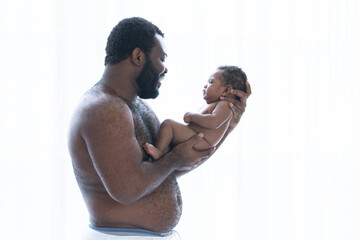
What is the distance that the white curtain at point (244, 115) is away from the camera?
2273mm

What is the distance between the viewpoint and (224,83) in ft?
5.25

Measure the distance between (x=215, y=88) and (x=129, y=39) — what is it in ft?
1.19

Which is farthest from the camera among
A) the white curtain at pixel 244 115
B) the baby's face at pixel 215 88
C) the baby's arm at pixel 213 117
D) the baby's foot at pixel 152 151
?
the white curtain at pixel 244 115

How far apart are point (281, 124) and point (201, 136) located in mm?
1226

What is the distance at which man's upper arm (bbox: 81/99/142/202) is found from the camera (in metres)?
1.26

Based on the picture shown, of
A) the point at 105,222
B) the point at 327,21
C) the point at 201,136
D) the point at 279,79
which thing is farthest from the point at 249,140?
the point at 105,222

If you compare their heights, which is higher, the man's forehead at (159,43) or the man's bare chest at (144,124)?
the man's forehead at (159,43)

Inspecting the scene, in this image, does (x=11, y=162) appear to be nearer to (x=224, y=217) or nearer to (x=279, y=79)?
(x=224, y=217)

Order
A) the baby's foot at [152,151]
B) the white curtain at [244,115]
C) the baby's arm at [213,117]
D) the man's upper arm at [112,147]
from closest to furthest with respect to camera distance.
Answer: the man's upper arm at [112,147]
the baby's foot at [152,151]
the baby's arm at [213,117]
the white curtain at [244,115]

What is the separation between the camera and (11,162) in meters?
2.27

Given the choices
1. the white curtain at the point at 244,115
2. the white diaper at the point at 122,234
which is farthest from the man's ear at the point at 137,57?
the white curtain at the point at 244,115

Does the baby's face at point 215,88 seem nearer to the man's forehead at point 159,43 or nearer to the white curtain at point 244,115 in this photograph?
the man's forehead at point 159,43

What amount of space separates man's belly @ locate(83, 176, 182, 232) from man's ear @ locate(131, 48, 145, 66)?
362mm

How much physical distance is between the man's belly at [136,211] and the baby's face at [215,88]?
373mm
